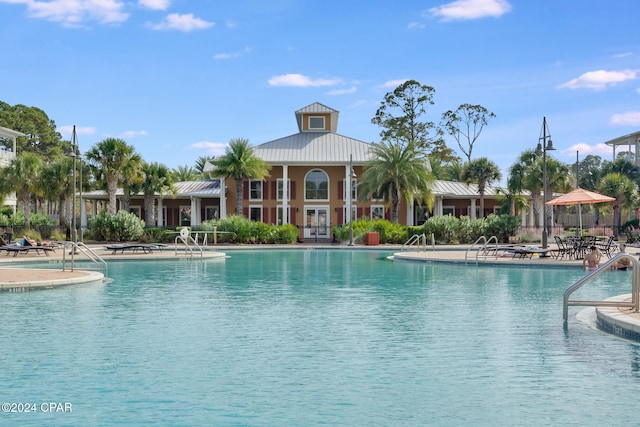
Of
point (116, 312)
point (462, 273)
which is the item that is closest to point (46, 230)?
point (462, 273)

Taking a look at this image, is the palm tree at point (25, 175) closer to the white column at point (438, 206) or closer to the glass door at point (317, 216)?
the glass door at point (317, 216)

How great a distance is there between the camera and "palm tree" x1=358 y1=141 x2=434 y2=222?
43.1 meters

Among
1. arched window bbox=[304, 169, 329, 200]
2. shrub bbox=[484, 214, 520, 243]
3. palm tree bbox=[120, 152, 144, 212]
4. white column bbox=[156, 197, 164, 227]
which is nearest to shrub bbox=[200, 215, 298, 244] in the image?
palm tree bbox=[120, 152, 144, 212]

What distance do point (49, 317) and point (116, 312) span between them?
119 centimetres

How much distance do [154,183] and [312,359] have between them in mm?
40586

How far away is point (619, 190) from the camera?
153 feet

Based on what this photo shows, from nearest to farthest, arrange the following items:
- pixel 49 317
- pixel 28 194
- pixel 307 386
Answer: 1. pixel 307 386
2. pixel 49 317
3. pixel 28 194

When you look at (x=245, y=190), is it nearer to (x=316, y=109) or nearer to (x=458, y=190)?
(x=316, y=109)

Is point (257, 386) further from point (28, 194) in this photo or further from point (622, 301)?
point (28, 194)

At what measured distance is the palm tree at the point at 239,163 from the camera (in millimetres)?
44125

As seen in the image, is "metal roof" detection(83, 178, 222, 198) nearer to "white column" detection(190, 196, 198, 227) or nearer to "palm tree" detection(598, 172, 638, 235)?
"white column" detection(190, 196, 198, 227)

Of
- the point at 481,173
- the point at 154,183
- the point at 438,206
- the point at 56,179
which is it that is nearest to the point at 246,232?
the point at 154,183

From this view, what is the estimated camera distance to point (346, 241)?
4244cm

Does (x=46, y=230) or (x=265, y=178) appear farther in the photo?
(x=265, y=178)
